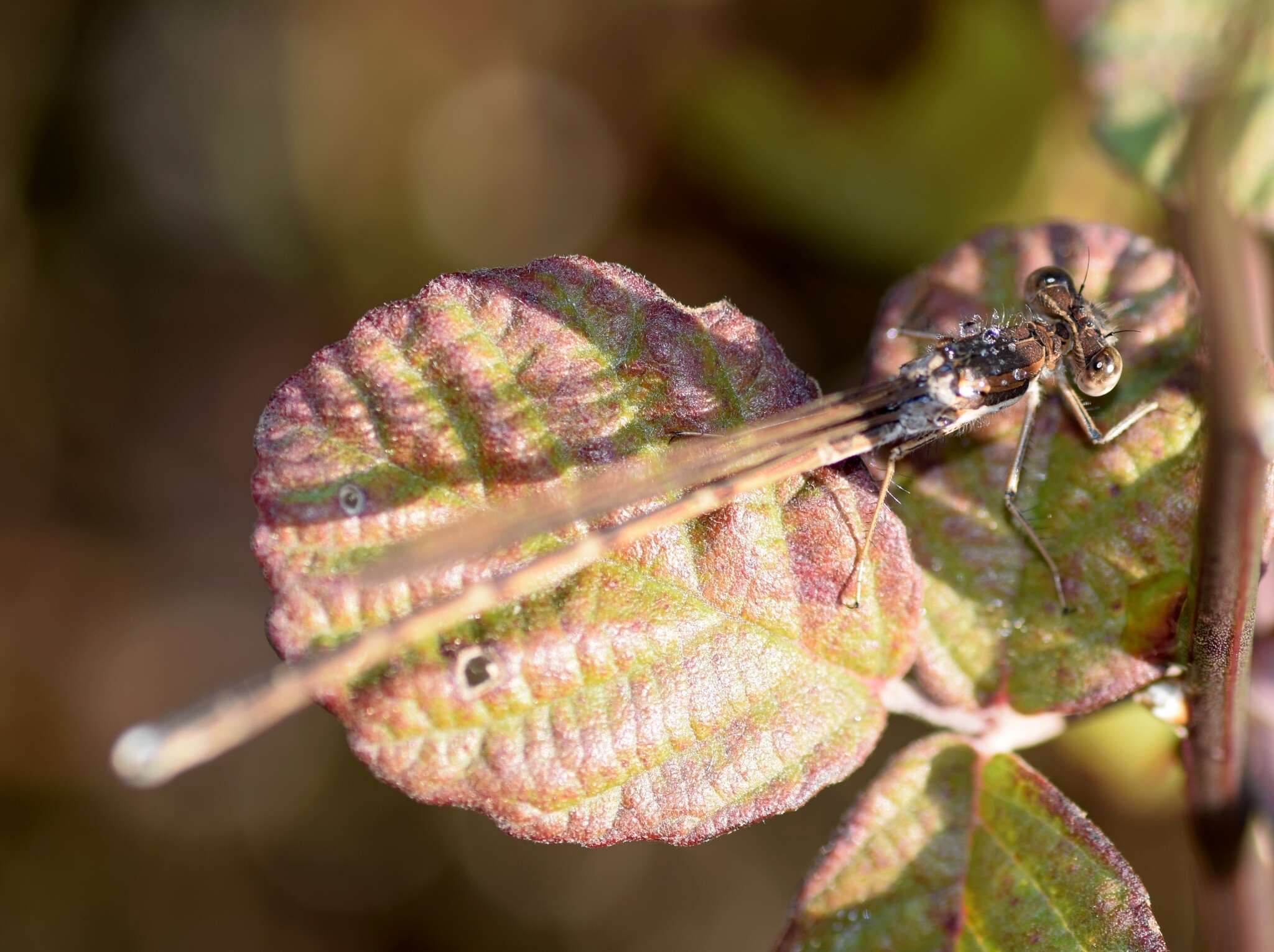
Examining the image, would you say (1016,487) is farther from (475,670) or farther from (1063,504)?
(475,670)

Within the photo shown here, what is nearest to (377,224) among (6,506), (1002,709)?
(6,506)

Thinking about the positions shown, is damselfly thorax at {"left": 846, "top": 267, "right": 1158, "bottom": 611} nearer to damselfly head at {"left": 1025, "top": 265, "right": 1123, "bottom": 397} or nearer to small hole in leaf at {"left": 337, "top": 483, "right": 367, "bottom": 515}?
damselfly head at {"left": 1025, "top": 265, "right": 1123, "bottom": 397}

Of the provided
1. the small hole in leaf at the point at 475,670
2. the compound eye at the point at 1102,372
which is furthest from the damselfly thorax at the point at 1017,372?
the small hole in leaf at the point at 475,670

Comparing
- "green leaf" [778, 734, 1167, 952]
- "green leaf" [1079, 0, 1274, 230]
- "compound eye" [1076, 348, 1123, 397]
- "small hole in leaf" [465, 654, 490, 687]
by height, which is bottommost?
"green leaf" [778, 734, 1167, 952]

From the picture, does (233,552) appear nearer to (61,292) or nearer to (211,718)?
(61,292)

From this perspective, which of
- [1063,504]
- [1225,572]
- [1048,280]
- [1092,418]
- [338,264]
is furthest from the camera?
[338,264]

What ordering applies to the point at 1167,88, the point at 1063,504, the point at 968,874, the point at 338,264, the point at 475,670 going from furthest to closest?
1. the point at 338,264
2. the point at 1167,88
3. the point at 1063,504
4. the point at 968,874
5. the point at 475,670

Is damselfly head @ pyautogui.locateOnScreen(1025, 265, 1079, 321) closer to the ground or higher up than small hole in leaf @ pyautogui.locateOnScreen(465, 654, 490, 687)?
higher up

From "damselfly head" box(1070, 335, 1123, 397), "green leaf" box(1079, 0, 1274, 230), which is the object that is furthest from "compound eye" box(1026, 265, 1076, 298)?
"green leaf" box(1079, 0, 1274, 230)

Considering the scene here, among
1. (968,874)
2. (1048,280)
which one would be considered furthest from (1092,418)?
(968,874)
